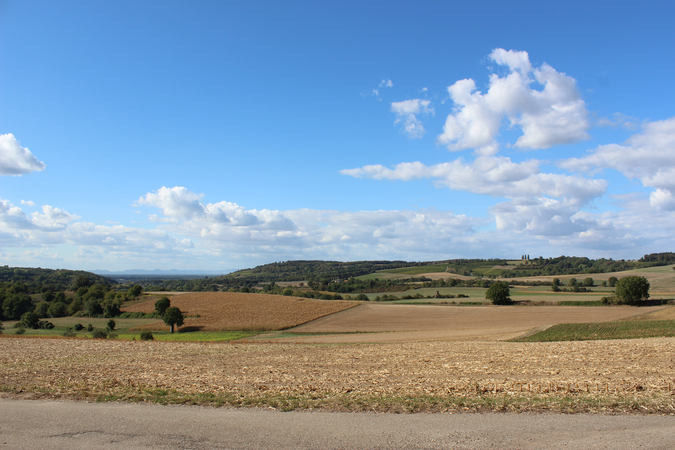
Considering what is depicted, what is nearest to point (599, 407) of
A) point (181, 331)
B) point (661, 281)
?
point (181, 331)

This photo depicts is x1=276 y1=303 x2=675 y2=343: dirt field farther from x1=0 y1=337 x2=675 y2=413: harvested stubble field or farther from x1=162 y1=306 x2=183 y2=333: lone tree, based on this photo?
x1=0 y1=337 x2=675 y2=413: harvested stubble field

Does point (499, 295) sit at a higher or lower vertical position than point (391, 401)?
lower

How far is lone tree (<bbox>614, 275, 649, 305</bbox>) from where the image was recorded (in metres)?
72.3

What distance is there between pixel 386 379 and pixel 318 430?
6.96 m

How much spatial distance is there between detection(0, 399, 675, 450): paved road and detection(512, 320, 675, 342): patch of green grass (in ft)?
89.2

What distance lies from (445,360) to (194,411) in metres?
14.1

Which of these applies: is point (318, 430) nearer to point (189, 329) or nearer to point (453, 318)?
point (189, 329)

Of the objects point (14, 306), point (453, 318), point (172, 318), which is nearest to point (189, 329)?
point (172, 318)

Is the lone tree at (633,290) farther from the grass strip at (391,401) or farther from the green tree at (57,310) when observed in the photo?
the green tree at (57,310)

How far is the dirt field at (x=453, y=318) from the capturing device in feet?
177

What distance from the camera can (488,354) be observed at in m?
22.3

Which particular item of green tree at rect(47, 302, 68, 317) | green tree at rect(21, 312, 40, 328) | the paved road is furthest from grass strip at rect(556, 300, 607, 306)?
green tree at rect(47, 302, 68, 317)

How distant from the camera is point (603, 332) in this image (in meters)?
35.3

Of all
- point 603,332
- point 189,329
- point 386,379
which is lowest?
point 189,329
